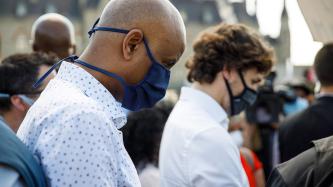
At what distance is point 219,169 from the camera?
304 centimetres

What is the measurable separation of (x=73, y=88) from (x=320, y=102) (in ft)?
9.82

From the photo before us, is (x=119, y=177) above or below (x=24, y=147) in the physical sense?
below

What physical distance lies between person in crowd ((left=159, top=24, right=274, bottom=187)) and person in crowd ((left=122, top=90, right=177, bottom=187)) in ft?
1.42

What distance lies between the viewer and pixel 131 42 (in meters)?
A: 2.14

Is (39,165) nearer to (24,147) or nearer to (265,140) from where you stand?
(24,147)

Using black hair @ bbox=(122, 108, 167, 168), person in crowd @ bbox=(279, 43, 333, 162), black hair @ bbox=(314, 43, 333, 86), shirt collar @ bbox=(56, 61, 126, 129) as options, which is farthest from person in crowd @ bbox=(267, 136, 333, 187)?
black hair @ bbox=(314, 43, 333, 86)

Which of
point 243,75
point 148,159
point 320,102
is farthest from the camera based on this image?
point 320,102

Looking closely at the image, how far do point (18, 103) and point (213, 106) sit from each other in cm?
105

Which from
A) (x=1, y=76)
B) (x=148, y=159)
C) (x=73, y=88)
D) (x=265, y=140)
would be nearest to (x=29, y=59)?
(x=1, y=76)

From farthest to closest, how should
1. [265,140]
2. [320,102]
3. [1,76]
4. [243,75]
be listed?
[265,140], [320,102], [243,75], [1,76]

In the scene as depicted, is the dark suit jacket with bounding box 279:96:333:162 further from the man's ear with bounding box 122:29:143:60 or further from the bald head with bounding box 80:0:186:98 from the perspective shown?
the man's ear with bounding box 122:29:143:60

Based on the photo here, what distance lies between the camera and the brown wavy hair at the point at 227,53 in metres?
3.54

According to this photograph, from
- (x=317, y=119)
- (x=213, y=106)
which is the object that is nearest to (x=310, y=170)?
(x=213, y=106)

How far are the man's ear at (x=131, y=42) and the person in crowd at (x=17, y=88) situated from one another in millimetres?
1295
